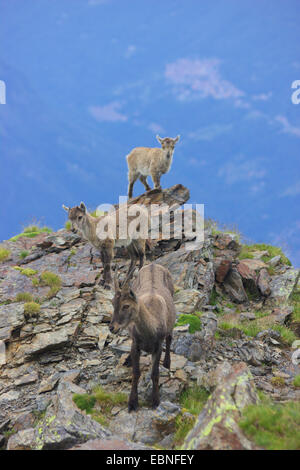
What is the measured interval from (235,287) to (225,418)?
34.5 feet

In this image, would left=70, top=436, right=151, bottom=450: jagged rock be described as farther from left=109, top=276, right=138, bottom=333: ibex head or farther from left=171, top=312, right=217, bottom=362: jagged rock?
left=171, top=312, right=217, bottom=362: jagged rock

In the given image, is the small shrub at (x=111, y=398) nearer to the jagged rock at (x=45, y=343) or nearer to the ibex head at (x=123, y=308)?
the ibex head at (x=123, y=308)

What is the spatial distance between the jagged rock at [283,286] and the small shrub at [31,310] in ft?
29.7

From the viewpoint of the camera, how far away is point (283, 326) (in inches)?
504

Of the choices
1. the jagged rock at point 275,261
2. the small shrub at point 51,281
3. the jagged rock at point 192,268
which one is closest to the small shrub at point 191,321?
the jagged rock at point 192,268

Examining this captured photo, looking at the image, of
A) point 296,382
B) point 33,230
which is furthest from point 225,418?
point 33,230

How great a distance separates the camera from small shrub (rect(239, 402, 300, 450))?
5.07 m

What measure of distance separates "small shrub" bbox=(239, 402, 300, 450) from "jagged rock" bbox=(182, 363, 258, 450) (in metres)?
0.14

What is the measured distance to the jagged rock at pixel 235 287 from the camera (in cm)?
1533

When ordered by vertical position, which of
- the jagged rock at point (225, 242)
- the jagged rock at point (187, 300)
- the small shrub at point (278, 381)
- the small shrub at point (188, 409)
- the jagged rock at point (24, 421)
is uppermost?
the jagged rock at point (225, 242)

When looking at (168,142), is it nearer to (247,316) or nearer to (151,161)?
(151,161)

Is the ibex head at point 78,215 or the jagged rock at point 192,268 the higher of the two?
the ibex head at point 78,215

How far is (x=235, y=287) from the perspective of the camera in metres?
15.6
